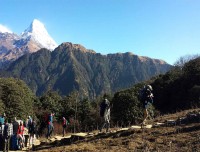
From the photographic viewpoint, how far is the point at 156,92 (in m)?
A: 56.8

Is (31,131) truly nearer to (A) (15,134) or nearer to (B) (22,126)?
(B) (22,126)

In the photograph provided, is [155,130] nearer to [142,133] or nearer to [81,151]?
[142,133]

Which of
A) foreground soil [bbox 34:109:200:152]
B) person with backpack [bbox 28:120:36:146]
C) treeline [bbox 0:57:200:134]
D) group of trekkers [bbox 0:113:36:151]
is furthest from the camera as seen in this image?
treeline [bbox 0:57:200:134]

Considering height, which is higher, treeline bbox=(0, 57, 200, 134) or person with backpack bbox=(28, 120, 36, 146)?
treeline bbox=(0, 57, 200, 134)

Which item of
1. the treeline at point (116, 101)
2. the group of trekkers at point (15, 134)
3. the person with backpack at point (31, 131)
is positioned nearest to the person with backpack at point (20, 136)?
the group of trekkers at point (15, 134)

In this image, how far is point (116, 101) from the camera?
151 ft

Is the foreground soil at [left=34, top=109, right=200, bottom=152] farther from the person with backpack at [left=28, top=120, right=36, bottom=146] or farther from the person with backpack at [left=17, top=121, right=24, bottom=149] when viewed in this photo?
the person with backpack at [left=28, top=120, right=36, bottom=146]

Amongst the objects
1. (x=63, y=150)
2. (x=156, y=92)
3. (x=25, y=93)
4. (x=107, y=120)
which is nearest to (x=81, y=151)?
(x=63, y=150)

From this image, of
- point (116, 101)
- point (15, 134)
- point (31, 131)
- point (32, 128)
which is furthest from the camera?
point (116, 101)

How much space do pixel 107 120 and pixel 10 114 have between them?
94.8 feet

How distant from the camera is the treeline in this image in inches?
1667

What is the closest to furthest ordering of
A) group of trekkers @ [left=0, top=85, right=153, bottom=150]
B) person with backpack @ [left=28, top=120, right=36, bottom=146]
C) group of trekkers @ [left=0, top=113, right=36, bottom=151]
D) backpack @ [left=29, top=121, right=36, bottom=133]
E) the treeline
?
group of trekkers @ [left=0, top=85, right=153, bottom=150], group of trekkers @ [left=0, top=113, right=36, bottom=151], person with backpack @ [left=28, top=120, right=36, bottom=146], backpack @ [left=29, top=121, right=36, bottom=133], the treeline

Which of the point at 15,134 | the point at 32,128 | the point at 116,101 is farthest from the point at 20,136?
the point at 116,101

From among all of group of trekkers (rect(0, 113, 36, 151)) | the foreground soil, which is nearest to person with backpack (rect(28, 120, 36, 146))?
group of trekkers (rect(0, 113, 36, 151))
